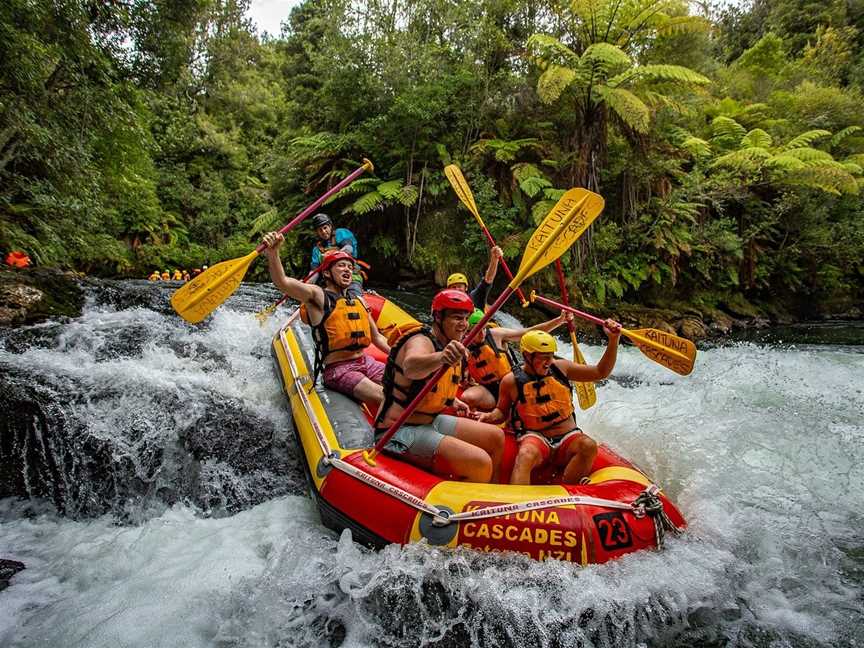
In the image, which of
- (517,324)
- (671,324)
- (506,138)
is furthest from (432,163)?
(671,324)

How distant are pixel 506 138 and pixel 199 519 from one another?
8850 mm

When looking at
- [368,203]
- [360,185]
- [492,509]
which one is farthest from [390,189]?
[492,509]

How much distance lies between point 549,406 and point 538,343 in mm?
391

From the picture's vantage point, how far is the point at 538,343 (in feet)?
9.66

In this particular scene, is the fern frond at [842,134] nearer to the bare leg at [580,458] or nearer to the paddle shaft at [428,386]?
the bare leg at [580,458]

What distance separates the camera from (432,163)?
1005cm

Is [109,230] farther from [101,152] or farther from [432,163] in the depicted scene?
[432,163]

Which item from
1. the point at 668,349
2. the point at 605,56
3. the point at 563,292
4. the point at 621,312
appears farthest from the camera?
the point at 621,312

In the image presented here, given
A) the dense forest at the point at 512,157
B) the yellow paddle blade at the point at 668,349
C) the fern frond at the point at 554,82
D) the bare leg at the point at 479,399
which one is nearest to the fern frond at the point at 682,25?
the dense forest at the point at 512,157

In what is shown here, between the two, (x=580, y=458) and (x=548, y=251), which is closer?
(x=580, y=458)

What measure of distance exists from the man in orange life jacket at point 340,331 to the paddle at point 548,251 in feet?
2.66

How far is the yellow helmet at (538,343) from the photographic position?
2906 millimetres

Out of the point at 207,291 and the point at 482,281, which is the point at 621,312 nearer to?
the point at 482,281

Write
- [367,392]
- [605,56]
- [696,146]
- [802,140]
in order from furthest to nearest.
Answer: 1. [802,140]
2. [696,146]
3. [605,56]
4. [367,392]
